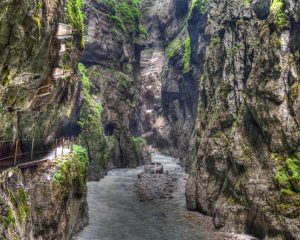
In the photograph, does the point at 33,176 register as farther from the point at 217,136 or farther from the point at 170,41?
the point at 170,41

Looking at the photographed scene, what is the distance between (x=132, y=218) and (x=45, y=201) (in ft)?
55.4

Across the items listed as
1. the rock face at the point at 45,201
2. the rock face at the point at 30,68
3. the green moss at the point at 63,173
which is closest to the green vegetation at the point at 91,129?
the rock face at the point at 30,68

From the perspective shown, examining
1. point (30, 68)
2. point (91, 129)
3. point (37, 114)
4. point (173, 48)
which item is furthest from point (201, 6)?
point (30, 68)

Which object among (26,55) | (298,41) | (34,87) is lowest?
(34,87)

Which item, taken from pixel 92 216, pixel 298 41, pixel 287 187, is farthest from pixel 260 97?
pixel 92 216

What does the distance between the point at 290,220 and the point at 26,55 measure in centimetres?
2395

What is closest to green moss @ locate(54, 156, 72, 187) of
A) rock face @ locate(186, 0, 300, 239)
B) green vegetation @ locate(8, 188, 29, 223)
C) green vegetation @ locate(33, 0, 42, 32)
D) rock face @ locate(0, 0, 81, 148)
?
rock face @ locate(0, 0, 81, 148)

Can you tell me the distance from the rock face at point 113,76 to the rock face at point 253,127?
37.1 metres

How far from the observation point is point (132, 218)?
3769 centimetres

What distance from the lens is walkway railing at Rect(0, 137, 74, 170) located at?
20656 millimetres

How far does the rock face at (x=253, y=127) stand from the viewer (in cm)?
2922

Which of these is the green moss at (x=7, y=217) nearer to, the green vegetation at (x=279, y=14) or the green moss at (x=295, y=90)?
the green moss at (x=295, y=90)

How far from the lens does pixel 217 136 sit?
130 ft

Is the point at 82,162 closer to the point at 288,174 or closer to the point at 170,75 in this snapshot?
the point at 288,174
